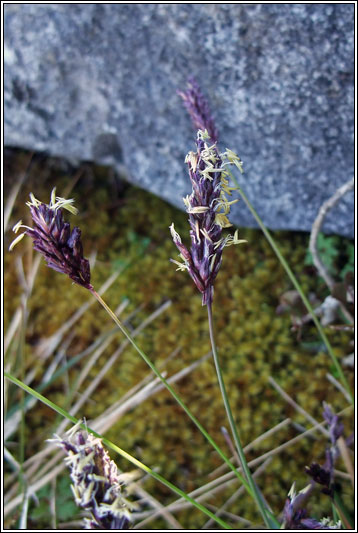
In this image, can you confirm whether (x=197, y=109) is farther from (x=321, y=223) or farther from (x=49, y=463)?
(x=49, y=463)

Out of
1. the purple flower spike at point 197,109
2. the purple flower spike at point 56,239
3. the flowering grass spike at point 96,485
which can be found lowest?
the flowering grass spike at point 96,485

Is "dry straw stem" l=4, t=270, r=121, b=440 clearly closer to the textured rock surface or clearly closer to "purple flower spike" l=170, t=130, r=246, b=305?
the textured rock surface

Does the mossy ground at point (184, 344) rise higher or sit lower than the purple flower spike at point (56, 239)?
lower

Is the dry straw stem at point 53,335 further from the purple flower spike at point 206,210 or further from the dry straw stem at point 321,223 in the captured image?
the purple flower spike at point 206,210

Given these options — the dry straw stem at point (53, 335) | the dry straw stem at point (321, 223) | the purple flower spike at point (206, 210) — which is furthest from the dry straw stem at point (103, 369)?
the purple flower spike at point (206, 210)

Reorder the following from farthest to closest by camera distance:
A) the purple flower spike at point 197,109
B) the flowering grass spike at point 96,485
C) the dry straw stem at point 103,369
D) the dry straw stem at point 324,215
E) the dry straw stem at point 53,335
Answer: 1. the dry straw stem at point 53,335
2. the dry straw stem at point 103,369
3. the dry straw stem at point 324,215
4. the purple flower spike at point 197,109
5. the flowering grass spike at point 96,485

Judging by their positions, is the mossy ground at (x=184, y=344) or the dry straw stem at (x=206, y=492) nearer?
the dry straw stem at (x=206, y=492)

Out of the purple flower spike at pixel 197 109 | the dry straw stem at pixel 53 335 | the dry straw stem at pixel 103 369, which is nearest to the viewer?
the purple flower spike at pixel 197 109
